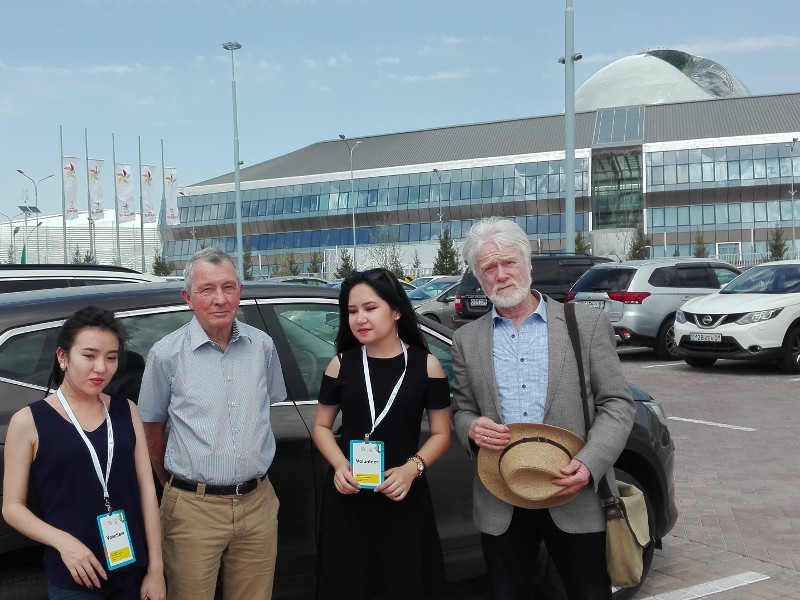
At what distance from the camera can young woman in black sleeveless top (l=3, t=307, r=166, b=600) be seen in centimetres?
267

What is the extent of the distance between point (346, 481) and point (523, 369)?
72cm

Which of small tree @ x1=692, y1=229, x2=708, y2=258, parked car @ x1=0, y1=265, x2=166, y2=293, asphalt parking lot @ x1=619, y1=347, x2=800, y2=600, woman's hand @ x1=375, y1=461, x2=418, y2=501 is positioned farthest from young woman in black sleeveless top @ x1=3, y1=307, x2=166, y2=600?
small tree @ x1=692, y1=229, x2=708, y2=258

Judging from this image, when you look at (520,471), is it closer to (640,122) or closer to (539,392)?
(539,392)

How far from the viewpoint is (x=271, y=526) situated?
3203 mm

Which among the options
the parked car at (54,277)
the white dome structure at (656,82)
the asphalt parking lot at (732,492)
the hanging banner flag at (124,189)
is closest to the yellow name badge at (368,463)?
the asphalt parking lot at (732,492)

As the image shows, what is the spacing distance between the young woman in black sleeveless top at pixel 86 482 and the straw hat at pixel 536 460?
118 cm

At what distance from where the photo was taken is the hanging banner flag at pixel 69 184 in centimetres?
5712

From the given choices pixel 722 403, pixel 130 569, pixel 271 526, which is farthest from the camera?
pixel 722 403

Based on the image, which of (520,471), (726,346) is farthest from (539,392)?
(726,346)

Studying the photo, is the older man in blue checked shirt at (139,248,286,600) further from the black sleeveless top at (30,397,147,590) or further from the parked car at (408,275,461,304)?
the parked car at (408,275,461,304)

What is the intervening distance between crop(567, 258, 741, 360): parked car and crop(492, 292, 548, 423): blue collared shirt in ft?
39.9

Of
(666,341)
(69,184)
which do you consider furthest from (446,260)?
(666,341)

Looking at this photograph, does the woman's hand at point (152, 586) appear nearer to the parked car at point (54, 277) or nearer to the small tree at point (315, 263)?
the parked car at point (54, 277)

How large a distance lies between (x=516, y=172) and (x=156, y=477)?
71.8 m
